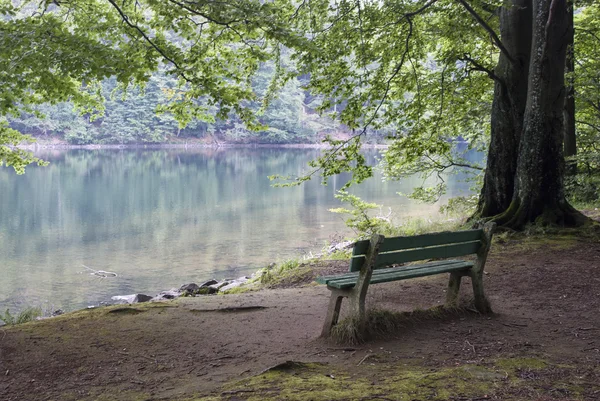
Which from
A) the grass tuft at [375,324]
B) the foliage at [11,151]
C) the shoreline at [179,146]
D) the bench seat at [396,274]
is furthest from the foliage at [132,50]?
the shoreline at [179,146]

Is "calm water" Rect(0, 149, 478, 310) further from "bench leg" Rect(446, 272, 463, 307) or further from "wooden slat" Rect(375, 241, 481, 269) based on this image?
"wooden slat" Rect(375, 241, 481, 269)

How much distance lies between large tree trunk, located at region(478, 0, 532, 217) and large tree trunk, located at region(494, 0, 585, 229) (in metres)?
0.66

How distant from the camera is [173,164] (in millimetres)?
49062

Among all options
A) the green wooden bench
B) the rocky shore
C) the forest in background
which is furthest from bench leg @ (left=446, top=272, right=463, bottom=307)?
the forest in background

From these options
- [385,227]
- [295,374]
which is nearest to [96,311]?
[295,374]

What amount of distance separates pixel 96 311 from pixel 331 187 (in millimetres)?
29229

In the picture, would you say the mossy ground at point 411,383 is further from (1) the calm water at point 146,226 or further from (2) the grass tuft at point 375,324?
(1) the calm water at point 146,226

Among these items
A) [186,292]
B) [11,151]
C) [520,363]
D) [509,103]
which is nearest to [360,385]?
[520,363]

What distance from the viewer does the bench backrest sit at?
16.4 ft

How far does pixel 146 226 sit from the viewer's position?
22.2 m

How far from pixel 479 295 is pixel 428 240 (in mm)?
984

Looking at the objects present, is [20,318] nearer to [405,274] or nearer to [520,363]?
[405,274]

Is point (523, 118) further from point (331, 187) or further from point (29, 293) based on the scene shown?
point (331, 187)

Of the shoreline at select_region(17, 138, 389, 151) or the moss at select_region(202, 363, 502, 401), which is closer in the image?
the moss at select_region(202, 363, 502, 401)
